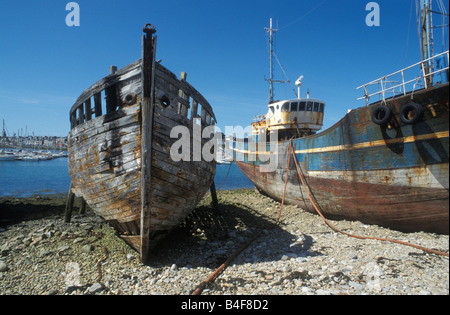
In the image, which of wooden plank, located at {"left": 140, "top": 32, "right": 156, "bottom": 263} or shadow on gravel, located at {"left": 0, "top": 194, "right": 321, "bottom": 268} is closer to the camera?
wooden plank, located at {"left": 140, "top": 32, "right": 156, "bottom": 263}

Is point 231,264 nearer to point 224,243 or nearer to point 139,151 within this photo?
point 224,243

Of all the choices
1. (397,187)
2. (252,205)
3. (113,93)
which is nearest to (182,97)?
(113,93)

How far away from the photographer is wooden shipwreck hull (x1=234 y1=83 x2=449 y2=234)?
17.9 ft

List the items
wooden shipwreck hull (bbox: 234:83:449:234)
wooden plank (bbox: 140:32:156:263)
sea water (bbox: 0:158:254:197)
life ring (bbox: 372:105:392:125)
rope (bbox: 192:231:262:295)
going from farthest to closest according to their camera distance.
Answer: sea water (bbox: 0:158:254:197), life ring (bbox: 372:105:392:125), wooden shipwreck hull (bbox: 234:83:449:234), wooden plank (bbox: 140:32:156:263), rope (bbox: 192:231:262:295)

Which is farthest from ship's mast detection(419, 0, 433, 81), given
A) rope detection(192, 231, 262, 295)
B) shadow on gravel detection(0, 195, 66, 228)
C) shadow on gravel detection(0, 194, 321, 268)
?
shadow on gravel detection(0, 195, 66, 228)

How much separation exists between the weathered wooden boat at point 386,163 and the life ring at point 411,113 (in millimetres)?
20

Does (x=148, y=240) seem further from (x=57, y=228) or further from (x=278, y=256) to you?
(x=57, y=228)

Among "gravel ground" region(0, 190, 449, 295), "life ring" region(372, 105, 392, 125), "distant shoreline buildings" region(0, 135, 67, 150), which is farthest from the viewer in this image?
"distant shoreline buildings" region(0, 135, 67, 150)

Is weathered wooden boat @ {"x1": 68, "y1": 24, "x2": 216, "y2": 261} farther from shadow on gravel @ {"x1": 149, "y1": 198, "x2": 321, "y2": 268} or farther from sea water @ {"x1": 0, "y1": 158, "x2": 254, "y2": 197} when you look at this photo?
sea water @ {"x1": 0, "y1": 158, "x2": 254, "y2": 197}

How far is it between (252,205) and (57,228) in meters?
8.59

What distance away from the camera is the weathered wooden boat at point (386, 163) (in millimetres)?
5461

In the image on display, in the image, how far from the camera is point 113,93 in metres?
5.57

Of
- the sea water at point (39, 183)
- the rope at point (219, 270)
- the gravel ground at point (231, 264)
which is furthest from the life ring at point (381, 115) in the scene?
the sea water at point (39, 183)

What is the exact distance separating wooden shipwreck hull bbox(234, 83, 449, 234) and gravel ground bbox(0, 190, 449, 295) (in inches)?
21.0
